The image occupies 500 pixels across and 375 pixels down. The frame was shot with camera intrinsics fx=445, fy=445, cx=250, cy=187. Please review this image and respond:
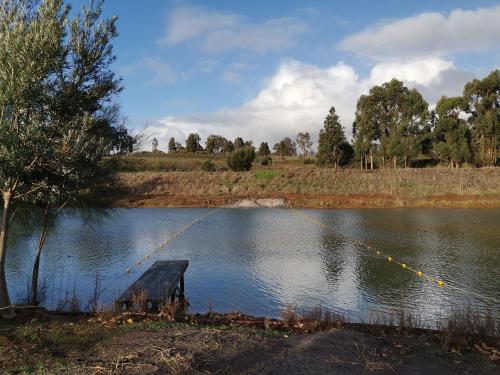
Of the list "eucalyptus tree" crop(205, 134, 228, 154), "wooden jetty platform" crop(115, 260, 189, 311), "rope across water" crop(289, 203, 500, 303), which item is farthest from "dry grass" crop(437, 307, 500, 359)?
"eucalyptus tree" crop(205, 134, 228, 154)

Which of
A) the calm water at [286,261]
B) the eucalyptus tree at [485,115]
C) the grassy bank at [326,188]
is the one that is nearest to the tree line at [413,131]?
the eucalyptus tree at [485,115]

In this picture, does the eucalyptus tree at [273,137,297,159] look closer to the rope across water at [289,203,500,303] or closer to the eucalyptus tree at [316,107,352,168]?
the eucalyptus tree at [316,107,352,168]

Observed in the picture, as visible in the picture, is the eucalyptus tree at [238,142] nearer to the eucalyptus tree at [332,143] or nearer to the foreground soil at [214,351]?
the eucalyptus tree at [332,143]

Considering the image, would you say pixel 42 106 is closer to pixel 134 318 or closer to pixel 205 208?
pixel 134 318

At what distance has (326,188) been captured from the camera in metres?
48.7

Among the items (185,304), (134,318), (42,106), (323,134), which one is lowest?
(185,304)

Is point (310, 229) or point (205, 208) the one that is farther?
point (205, 208)

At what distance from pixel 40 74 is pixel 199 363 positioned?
609 cm

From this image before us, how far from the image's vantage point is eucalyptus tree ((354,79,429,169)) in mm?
61344

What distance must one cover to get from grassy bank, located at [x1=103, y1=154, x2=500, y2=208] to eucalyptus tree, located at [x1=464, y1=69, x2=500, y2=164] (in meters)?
9.58

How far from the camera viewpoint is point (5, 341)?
6.91 m

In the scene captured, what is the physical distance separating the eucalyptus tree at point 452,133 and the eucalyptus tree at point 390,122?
221 centimetres

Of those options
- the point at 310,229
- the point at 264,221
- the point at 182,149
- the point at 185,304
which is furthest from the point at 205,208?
the point at 182,149

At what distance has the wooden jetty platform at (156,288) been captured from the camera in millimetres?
10211
